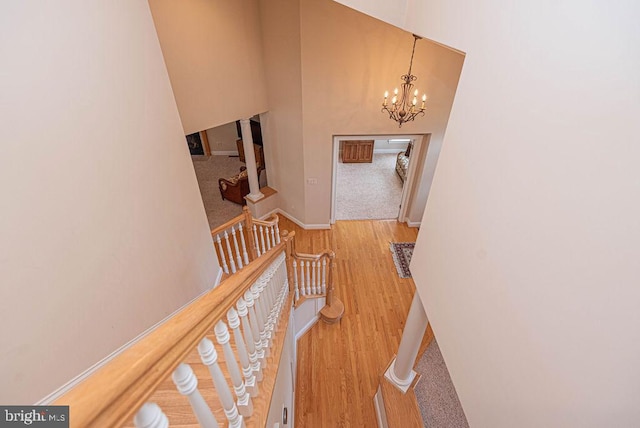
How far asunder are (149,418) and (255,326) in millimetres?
917

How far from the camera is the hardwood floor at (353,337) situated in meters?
3.12

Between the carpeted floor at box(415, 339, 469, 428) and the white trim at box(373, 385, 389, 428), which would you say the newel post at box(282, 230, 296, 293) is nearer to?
the white trim at box(373, 385, 389, 428)

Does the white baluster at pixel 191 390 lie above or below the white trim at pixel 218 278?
above

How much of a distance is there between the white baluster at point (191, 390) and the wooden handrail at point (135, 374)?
73 millimetres

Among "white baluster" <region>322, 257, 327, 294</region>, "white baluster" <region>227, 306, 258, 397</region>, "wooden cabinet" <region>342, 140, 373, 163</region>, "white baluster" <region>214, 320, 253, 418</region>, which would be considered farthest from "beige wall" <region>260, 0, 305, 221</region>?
"white baluster" <region>214, 320, 253, 418</region>


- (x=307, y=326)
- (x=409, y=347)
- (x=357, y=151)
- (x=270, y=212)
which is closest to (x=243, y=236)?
(x=307, y=326)

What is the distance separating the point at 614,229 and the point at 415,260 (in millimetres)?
1469

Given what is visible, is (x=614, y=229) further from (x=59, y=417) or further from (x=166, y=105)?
(x=166, y=105)

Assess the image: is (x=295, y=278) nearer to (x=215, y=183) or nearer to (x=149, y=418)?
(x=149, y=418)

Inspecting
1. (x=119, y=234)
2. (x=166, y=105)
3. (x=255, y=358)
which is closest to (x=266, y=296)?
(x=255, y=358)

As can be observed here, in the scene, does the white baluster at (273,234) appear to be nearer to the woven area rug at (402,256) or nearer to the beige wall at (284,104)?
the beige wall at (284,104)

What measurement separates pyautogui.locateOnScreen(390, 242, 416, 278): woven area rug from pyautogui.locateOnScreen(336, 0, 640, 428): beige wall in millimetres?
3227

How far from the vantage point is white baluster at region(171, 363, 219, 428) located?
0.74 meters

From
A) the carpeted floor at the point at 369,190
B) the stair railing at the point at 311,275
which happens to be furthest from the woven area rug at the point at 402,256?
the stair railing at the point at 311,275
